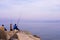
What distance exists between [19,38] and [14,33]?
0.86 meters

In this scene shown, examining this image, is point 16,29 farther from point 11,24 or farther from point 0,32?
point 0,32

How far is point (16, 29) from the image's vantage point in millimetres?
13922

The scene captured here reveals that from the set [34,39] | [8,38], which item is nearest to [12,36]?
[8,38]

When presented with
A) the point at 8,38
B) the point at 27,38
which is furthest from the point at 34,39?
the point at 8,38

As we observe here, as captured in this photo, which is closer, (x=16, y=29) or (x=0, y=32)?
(x=0, y=32)

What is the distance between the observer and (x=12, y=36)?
41.2ft

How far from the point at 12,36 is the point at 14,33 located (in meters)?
0.41

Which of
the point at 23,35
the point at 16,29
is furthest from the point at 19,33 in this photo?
the point at 16,29

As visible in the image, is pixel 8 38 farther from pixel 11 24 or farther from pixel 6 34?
pixel 11 24

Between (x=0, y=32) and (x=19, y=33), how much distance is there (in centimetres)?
97

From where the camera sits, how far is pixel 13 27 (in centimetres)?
1434

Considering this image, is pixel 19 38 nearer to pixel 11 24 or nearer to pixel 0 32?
pixel 0 32

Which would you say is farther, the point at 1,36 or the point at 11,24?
the point at 11,24

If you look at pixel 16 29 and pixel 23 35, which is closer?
pixel 23 35
